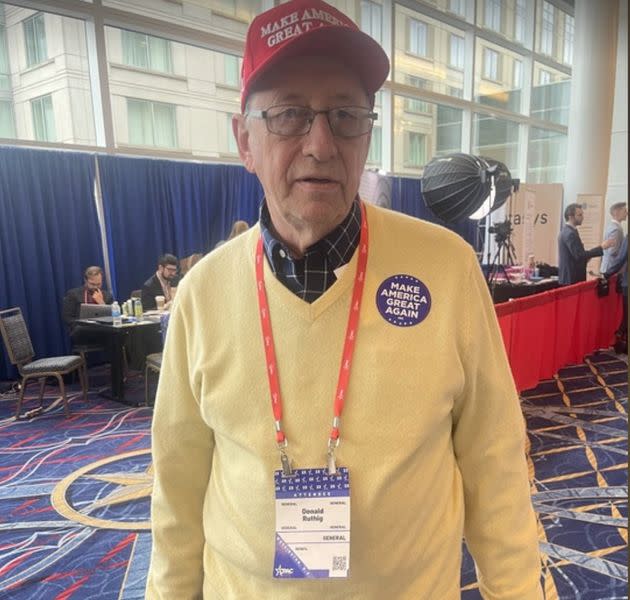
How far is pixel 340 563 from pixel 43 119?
239 inches

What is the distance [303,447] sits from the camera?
0.77 meters

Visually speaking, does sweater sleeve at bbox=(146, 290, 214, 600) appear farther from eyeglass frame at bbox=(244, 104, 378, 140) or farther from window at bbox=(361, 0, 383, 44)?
window at bbox=(361, 0, 383, 44)

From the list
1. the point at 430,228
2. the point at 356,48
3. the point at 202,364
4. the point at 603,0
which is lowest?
the point at 202,364

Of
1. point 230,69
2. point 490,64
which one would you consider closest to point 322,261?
point 230,69

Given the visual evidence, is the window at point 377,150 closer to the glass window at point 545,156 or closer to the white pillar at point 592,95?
the white pillar at point 592,95

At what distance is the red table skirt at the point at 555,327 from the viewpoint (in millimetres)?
3809

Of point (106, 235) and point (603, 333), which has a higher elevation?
point (106, 235)

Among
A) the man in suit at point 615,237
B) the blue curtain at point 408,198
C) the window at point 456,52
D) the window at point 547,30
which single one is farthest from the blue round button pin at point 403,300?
the window at point 547,30

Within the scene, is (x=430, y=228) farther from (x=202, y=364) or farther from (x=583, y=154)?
(x=583, y=154)

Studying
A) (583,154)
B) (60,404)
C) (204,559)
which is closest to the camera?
(204,559)

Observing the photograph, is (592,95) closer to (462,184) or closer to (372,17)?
(372,17)

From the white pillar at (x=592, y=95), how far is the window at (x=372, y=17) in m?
3.74

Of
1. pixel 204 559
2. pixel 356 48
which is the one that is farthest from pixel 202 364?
pixel 356 48

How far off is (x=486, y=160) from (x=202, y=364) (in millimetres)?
3790
